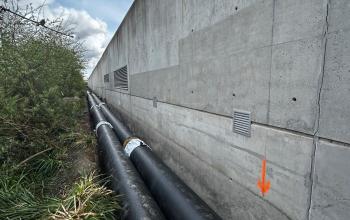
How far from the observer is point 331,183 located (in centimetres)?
148

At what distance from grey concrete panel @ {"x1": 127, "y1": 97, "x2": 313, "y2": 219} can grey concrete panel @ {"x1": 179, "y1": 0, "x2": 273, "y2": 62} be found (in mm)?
751

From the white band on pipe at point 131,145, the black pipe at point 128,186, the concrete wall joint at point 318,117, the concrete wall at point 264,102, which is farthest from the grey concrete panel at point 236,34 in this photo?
the white band on pipe at point 131,145

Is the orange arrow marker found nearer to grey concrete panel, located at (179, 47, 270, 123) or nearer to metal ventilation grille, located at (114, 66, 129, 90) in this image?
grey concrete panel, located at (179, 47, 270, 123)

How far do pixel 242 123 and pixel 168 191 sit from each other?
1288 millimetres

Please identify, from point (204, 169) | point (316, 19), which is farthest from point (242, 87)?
point (204, 169)

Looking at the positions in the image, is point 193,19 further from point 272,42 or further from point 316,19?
point 316,19

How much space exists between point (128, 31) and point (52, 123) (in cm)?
381

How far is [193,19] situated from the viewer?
3.12 m

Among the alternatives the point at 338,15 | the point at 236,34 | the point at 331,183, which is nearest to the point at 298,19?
the point at 338,15

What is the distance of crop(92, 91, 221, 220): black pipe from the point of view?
244 cm

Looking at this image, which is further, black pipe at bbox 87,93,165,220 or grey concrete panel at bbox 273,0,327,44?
black pipe at bbox 87,93,165,220

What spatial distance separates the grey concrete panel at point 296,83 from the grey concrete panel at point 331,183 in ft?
0.62

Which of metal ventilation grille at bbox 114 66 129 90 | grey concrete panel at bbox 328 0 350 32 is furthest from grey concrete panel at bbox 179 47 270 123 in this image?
metal ventilation grille at bbox 114 66 129 90

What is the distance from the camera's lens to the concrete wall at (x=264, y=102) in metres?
1.45
